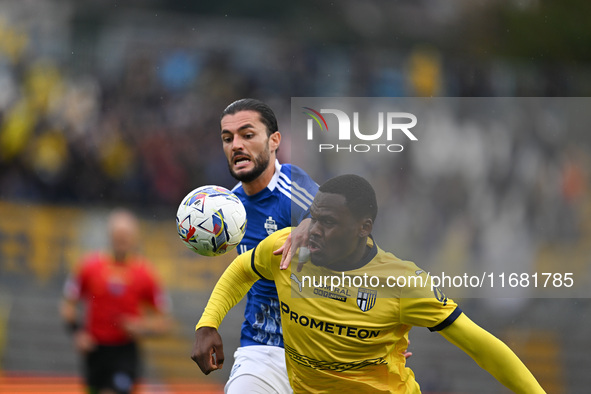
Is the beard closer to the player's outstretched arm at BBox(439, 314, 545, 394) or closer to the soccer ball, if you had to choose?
the soccer ball

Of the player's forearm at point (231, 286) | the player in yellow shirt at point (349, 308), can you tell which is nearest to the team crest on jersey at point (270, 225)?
the player's forearm at point (231, 286)

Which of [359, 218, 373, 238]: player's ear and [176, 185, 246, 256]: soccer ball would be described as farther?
[176, 185, 246, 256]: soccer ball

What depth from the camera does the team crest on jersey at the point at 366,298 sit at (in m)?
4.17

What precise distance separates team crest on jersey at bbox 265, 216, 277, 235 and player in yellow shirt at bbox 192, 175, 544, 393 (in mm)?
805

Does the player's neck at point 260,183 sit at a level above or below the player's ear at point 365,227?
above

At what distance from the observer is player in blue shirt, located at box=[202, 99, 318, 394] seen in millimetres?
5133

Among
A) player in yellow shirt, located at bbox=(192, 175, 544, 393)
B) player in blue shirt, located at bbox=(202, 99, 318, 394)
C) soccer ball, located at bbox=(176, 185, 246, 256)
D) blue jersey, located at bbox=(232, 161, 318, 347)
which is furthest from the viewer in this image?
blue jersey, located at bbox=(232, 161, 318, 347)

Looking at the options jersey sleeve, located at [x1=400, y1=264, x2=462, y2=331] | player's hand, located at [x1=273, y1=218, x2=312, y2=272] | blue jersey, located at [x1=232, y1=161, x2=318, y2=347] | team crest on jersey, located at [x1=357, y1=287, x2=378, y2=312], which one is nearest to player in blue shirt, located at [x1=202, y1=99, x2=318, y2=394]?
blue jersey, located at [x1=232, y1=161, x2=318, y2=347]

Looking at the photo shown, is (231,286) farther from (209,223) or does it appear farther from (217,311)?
(209,223)

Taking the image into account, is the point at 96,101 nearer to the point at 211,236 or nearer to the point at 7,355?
the point at 7,355

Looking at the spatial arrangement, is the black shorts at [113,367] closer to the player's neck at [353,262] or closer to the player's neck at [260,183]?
the player's neck at [260,183]

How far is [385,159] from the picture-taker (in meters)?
13.9

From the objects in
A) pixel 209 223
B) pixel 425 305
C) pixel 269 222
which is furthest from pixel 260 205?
pixel 425 305

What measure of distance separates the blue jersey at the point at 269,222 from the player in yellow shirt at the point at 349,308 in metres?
0.75
